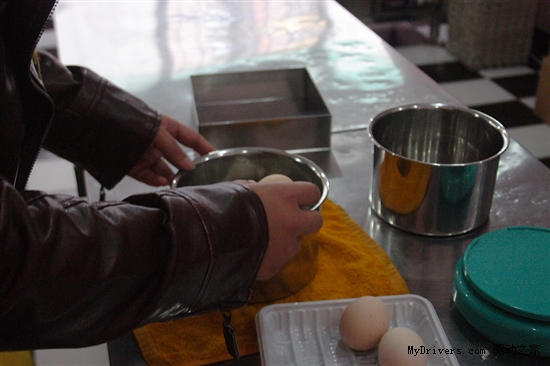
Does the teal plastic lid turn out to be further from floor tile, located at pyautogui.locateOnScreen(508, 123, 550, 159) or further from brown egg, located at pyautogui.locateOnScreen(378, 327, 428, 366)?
floor tile, located at pyautogui.locateOnScreen(508, 123, 550, 159)

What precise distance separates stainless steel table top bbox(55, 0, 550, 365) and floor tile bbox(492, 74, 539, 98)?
153 centimetres

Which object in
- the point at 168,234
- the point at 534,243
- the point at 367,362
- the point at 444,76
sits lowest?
the point at 444,76

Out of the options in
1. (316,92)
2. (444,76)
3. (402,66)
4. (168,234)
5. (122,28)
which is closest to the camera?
(168,234)

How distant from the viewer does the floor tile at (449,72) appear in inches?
140

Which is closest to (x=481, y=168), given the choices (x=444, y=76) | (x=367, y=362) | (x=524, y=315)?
(x=524, y=315)

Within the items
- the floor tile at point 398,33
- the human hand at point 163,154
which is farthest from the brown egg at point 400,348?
the floor tile at point 398,33

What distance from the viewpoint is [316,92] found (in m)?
1.43

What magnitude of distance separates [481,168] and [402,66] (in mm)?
875

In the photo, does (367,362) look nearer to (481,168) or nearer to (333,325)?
(333,325)

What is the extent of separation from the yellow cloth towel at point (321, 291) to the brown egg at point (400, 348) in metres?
0.16

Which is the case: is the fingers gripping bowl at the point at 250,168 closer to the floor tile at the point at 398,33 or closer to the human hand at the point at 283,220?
the human hand at the point at 283,220

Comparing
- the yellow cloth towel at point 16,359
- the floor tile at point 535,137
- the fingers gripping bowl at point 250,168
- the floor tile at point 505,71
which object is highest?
the fingers gripping bowl at point 250,168

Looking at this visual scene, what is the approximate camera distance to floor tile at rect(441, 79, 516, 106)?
10.7 ft

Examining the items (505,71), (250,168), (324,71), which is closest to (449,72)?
(505,71)
